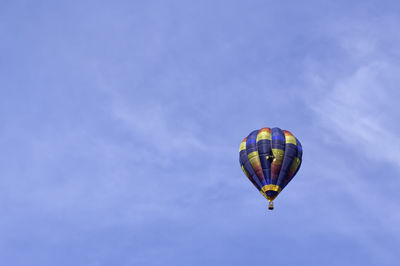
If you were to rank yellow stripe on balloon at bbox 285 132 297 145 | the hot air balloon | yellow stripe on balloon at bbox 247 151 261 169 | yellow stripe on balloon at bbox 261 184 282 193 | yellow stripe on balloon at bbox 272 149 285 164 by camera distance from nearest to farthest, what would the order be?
yellow stripe on balloon at bbox 261 184 282 193 < the hot air balloon < yellow stripe on balloon at bbox 272 149 285 164 < yellow stripe on balloon at bbox 247 151 261 169 < yellow stripe on balloon at bbox 285 132 297 145

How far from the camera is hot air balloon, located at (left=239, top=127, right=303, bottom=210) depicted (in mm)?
125625

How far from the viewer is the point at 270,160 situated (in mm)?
126188

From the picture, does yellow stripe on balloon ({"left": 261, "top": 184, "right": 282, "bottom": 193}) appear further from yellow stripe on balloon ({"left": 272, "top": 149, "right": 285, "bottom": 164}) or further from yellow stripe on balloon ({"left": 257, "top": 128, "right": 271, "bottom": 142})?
yellow stripe on balloon ({"left": 257, "top": 128, "right": 271, "bottom": 142})

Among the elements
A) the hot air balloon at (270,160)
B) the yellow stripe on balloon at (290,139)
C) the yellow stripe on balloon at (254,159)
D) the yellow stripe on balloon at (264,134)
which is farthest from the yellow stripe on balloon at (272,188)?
the yellow stripe on balloon at (264,134)

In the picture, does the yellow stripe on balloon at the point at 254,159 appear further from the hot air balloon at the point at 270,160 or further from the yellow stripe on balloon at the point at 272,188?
the yellow stripe on balloon at the point at 272,188

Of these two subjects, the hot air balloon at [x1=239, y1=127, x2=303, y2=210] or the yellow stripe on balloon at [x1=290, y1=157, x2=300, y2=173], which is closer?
the hot air balloon at [x1=239, y1=127, x2=303, y2=210]

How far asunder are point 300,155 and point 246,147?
743cm

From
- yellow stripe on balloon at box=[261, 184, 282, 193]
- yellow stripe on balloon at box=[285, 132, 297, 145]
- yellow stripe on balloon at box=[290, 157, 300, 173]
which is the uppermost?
yellow stripe on balloon at box=[285, 132, 297, 145]

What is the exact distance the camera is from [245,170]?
12850 cm

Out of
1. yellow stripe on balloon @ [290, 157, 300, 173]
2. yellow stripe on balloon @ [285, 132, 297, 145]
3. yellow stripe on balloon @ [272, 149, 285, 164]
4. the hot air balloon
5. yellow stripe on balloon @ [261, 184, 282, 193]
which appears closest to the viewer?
yellow stripe on balloon @ [261, 184, 282, 193]

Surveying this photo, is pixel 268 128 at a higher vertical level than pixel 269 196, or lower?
higher

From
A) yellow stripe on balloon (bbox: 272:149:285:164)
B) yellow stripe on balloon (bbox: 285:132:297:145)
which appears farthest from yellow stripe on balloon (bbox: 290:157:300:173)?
yellow stripe on balloon (bbox: 285:132:297:145)

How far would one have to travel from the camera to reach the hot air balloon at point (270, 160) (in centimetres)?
12562

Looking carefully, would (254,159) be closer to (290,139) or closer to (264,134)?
(264,134)
